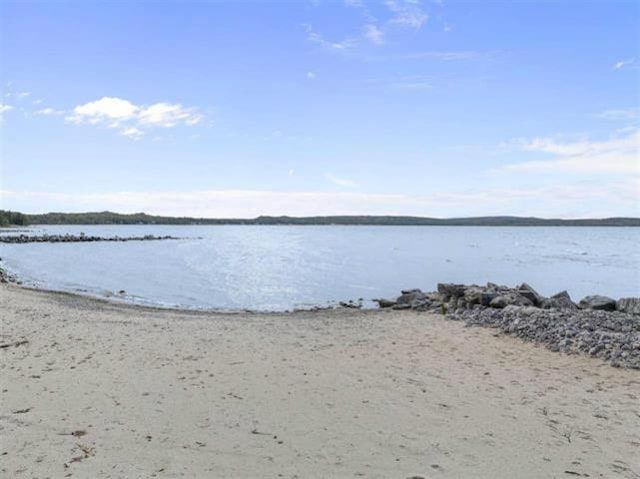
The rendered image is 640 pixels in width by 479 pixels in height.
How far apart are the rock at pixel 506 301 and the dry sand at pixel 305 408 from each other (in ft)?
11.0

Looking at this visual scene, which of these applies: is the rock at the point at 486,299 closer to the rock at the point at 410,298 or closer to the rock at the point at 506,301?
the rock at the point at 506,301

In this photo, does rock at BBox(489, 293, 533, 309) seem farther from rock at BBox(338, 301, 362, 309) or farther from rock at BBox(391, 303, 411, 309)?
rock at BBox(338, 301, 362, 309)

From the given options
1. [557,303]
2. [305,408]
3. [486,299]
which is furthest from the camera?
[557,303]

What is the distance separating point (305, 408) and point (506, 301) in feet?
32.7

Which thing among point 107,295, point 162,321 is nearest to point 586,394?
point 162,321

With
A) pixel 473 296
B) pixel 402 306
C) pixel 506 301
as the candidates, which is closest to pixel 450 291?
pixel 473 296

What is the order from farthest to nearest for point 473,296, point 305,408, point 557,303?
point 557,303, point 473,296, point 305,408

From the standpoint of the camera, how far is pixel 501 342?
10852 mm

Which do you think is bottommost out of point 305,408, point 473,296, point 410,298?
point 410,298

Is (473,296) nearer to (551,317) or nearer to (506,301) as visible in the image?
(506,301)

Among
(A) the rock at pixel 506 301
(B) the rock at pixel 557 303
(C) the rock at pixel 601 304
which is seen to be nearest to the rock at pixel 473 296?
(A) the rock at pixel 506 301

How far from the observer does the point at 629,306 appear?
14281 mm

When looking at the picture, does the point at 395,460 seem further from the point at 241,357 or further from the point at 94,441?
the point at 241,357

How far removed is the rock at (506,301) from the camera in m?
14.5
